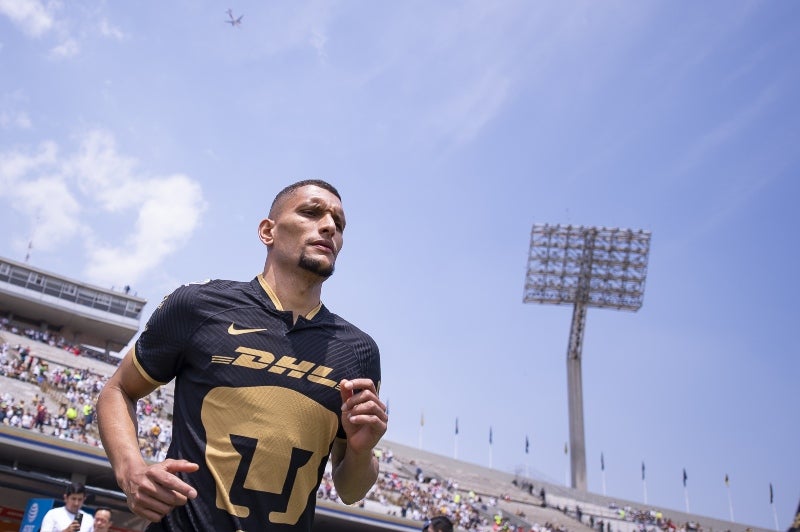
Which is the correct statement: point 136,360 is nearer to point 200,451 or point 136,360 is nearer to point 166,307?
point 166,307

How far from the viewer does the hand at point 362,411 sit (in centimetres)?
248

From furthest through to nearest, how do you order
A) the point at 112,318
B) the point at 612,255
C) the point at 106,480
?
1. the point at 112,318
2. the point at 612,255
3. the point at 106,480

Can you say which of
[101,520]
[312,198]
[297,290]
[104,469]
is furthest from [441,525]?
[104,469]

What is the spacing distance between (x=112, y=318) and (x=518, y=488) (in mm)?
38177

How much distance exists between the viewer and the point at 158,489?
224 cm

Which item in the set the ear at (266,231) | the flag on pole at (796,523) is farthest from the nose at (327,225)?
the flag on pole at (796,523)

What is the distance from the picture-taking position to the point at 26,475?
1548 centimetres

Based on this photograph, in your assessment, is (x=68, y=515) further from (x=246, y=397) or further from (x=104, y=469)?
(x=104, y=469)

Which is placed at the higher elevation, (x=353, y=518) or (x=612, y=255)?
(x=612, y=255)

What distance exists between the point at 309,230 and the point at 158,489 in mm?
1304

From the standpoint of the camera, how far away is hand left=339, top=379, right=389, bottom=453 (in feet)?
8.14

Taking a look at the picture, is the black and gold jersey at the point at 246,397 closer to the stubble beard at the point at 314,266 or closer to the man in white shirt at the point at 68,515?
the stubble beard at the point at 314,266

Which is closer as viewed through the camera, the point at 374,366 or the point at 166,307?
the point at 166,307

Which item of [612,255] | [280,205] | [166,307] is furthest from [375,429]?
[612,255]
